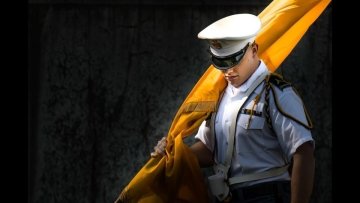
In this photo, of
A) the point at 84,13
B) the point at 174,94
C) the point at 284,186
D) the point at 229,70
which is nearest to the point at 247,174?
the point at 284,186

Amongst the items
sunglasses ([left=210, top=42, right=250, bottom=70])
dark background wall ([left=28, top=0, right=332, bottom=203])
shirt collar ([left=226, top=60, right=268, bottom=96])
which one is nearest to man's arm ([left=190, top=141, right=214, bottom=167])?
shirt collar ([left=226, top=60, right=268, bottom=96])

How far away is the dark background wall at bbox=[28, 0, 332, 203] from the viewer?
20.6ft

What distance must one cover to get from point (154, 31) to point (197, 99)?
4.31 feet

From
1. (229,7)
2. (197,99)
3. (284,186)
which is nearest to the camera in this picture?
(284,186)

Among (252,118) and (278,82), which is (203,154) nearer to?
(252,118)

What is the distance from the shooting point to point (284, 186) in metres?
4.61

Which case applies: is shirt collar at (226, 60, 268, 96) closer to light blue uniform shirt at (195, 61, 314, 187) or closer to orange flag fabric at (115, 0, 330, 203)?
light blue uniform shirt at (195, 61, 314, 187)

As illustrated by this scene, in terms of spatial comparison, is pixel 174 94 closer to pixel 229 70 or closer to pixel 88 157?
pixel 88 157

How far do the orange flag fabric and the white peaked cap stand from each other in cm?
33

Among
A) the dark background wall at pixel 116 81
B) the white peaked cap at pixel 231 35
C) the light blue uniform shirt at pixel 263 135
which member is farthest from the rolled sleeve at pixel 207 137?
the dark background wall at pixel 116 81

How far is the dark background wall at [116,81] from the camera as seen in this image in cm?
629

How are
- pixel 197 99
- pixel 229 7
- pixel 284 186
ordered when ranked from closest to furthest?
pixel 284 186 < pixel 197 99 < pixel 229 7

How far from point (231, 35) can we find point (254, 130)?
50 cm

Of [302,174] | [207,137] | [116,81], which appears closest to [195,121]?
[207,137]
